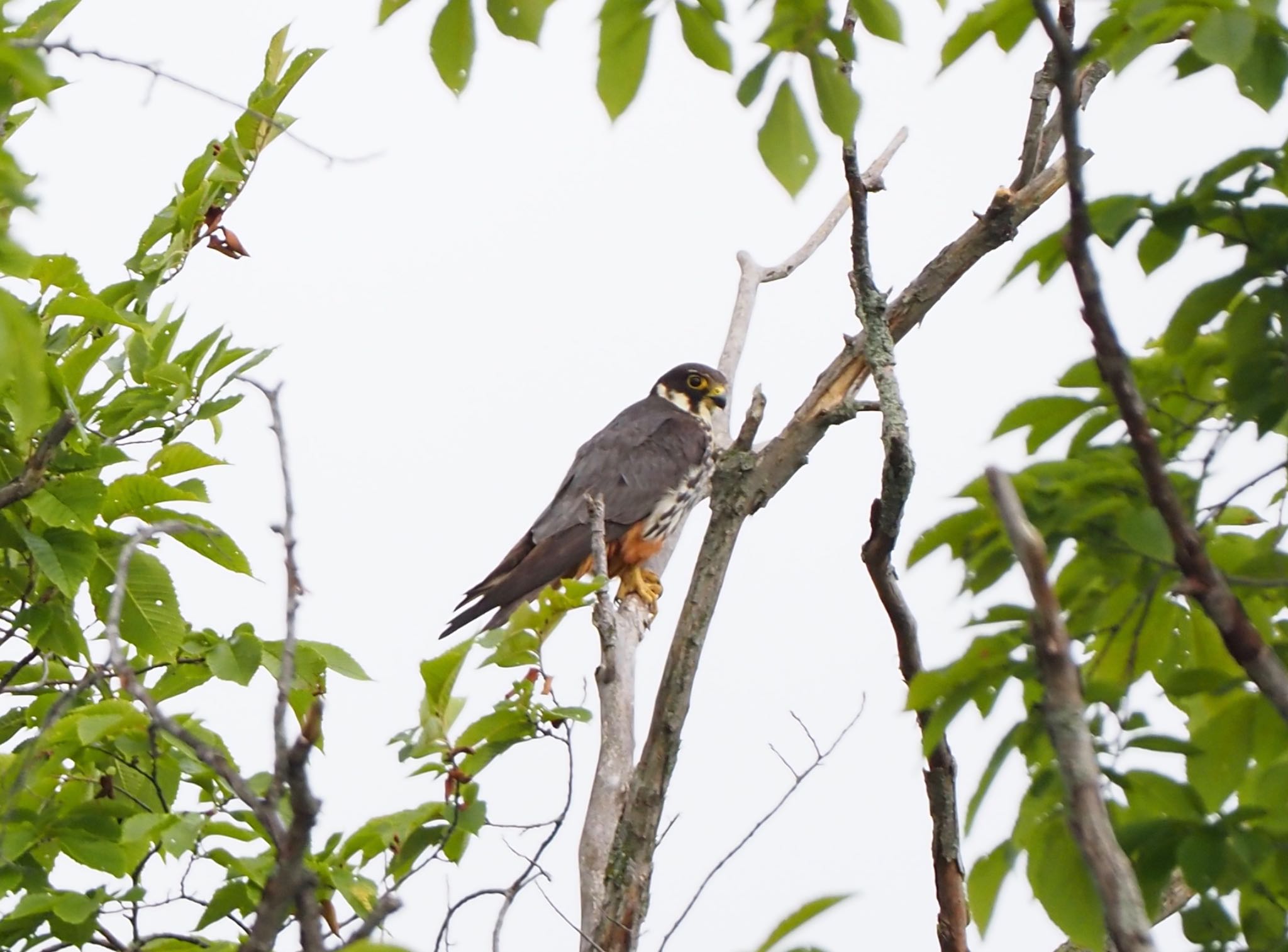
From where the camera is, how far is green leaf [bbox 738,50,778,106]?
1729mm

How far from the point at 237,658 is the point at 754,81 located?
1772 mm

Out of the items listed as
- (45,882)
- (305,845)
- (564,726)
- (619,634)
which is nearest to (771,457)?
(619,634)

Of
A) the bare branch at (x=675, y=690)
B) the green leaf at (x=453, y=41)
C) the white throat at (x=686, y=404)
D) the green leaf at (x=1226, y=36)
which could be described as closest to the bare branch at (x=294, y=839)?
the green leaf at (x=453, y=41)

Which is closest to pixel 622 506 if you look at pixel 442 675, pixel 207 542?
pixel 207 542

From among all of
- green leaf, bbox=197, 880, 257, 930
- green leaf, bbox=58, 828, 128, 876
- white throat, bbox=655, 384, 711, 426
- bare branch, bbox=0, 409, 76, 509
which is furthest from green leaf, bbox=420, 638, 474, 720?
white throat, bbox=655, 384, 711, 426

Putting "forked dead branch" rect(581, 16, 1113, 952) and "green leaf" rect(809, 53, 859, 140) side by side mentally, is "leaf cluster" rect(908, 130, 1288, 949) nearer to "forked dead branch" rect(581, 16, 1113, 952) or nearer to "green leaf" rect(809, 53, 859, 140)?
"green leaf" rect(809, 53, 859, 140)

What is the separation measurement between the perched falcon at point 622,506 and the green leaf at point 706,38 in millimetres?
4492

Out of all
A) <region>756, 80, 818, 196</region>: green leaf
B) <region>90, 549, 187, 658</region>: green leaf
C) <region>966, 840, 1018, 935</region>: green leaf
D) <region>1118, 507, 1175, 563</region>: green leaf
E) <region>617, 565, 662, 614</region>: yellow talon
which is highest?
<region>617, 565, 662, 614</region>: yellow talon

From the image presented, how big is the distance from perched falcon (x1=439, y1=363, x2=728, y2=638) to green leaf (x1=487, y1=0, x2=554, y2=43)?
4568 mm

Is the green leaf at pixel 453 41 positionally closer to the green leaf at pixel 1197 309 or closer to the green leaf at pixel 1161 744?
the green leaf at pixel 1197 309

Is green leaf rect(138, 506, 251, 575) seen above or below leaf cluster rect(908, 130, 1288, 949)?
above

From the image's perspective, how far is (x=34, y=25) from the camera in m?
2.96

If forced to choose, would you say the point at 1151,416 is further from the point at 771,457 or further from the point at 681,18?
the point at 771,457

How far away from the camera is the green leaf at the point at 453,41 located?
1.69 m
